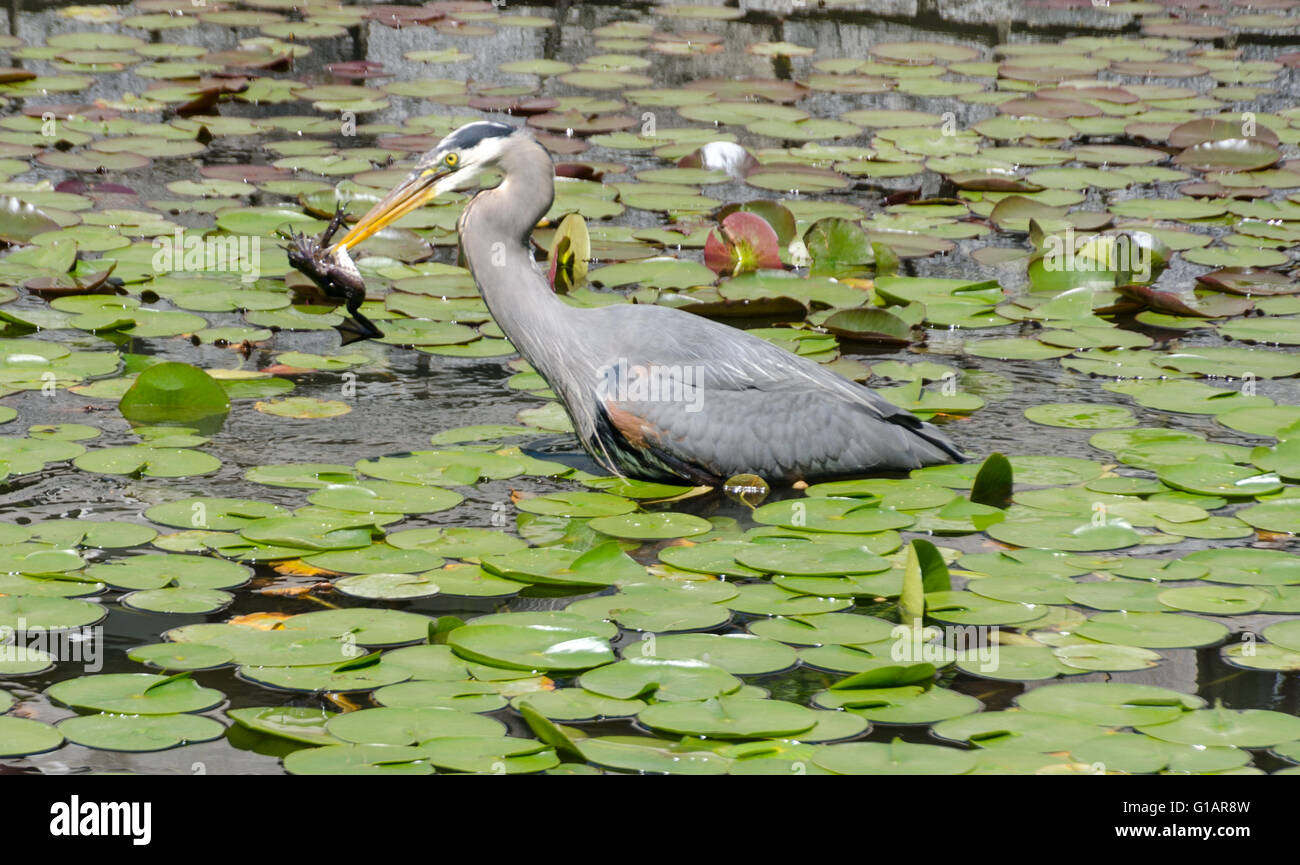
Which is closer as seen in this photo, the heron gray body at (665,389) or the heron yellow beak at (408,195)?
the heron gray body at (665,389)

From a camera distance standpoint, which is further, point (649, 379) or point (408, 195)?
point (408, 195)

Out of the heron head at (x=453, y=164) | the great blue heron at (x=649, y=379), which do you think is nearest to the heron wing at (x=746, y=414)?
the great blue heron at (x=649, y=379)

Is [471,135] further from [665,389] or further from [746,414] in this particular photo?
[746,414]

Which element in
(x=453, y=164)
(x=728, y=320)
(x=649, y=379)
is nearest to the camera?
(x=649, y=379)

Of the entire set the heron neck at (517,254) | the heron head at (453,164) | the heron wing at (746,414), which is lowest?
the heron wing at (746,414)

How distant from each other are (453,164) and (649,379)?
1.03 meters

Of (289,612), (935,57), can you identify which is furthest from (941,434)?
(935,57)

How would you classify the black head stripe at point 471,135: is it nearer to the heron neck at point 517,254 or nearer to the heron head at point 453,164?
the heron head at point 453,164

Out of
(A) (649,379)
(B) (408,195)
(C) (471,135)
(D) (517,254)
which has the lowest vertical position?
(A) (649,379)

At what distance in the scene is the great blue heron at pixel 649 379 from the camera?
19.5ft

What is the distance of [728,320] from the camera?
7.65m

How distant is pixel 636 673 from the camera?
4.39 m

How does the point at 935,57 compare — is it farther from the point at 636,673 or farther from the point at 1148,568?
the point at 636,673

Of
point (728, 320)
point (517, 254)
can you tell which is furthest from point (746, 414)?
point (728, 320)
